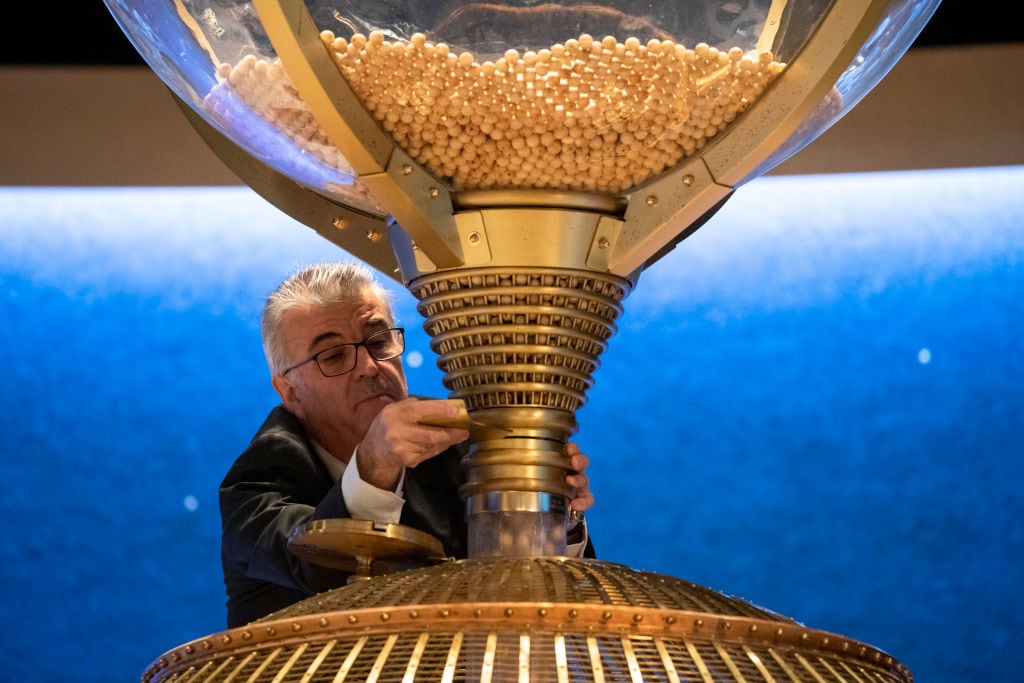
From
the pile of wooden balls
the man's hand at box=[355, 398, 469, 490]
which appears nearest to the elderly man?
the man's hand at box=[355, 398, 469, 490]

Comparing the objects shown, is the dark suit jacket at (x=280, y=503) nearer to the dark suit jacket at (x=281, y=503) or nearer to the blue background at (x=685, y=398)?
the dark suit jacket at (x=281, y=503)

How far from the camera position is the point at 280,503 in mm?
1275

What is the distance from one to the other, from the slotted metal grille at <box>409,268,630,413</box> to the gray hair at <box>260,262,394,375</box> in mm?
901

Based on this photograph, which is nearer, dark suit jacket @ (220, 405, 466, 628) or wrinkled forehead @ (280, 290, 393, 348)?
dark suit jacket @ (220, 405, 466, 628)

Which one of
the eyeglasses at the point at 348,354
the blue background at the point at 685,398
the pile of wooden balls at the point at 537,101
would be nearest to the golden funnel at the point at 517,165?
the pile of wooden balls at the point at 537,101

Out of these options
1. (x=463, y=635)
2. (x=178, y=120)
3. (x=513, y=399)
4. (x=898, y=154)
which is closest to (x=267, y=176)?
(x=513, y=399)

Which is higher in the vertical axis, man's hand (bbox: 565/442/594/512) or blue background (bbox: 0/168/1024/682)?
blue background (bbox: 0/168/1024/682)

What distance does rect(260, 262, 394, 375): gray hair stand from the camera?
175 centimetres

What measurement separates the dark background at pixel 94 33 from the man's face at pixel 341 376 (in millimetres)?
944

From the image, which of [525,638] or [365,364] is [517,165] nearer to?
[525,638]

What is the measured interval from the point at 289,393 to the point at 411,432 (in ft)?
3.23

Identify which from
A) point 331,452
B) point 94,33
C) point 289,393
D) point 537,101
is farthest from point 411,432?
point 94,33

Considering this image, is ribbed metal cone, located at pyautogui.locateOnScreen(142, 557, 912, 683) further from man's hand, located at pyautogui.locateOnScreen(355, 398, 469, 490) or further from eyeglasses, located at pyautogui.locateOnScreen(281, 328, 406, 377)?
eyeglasses, located at pyautogui.locateOnScreen(281, 328, 406, 377)

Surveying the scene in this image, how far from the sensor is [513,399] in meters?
0.83
